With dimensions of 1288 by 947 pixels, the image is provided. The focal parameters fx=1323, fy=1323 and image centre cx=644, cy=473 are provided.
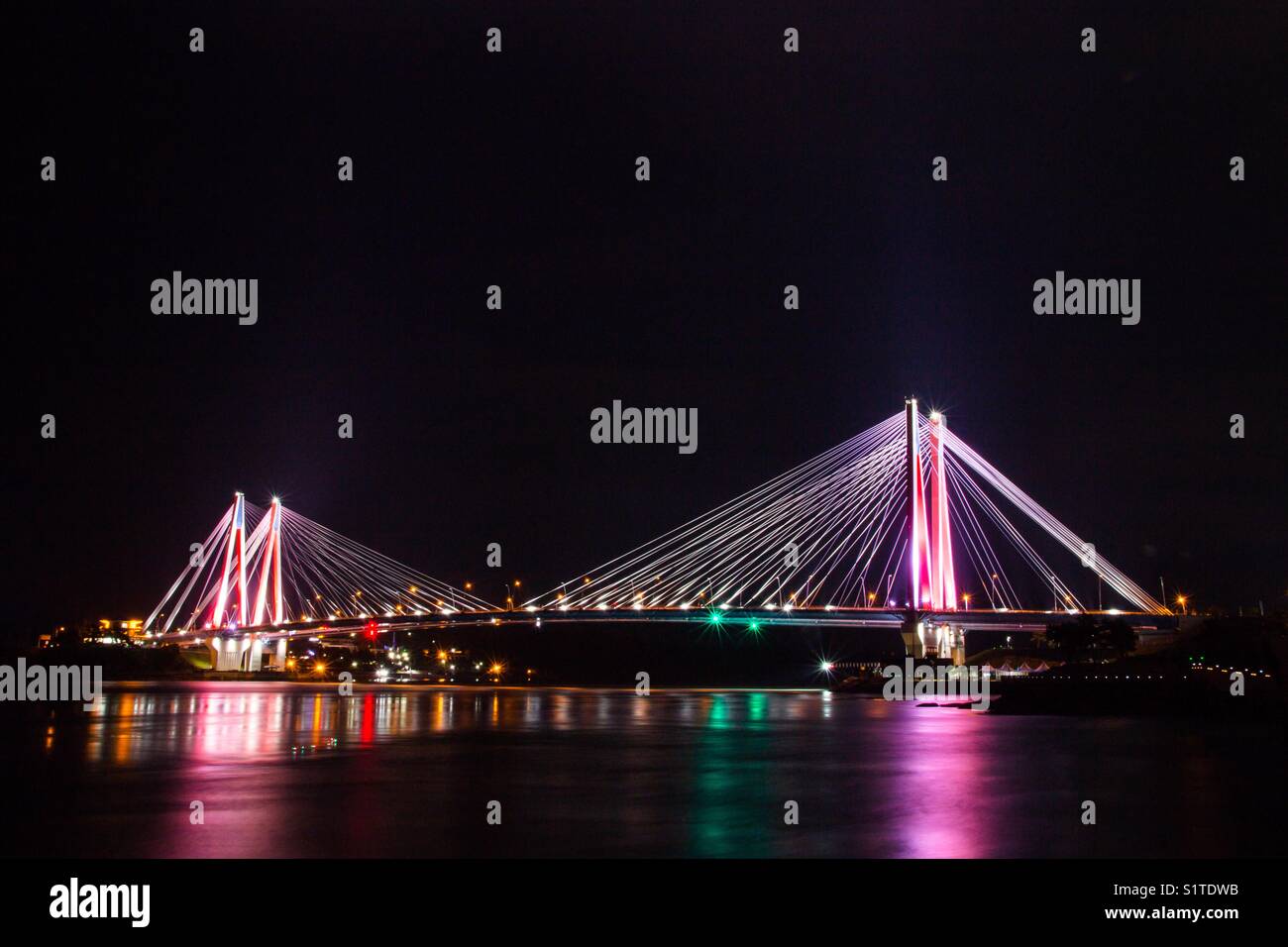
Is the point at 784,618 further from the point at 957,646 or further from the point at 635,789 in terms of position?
the point at 635,789

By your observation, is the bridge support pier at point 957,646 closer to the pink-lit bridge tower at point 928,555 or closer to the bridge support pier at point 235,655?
the pink-lit bridge tower at point 928,555

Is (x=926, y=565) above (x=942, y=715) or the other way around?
above

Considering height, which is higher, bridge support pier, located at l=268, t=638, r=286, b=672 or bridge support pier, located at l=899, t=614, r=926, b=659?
bridge support pier, located at l=899, t=614, r=926, b=659

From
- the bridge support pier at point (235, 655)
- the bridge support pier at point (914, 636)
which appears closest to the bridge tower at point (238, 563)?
the bridge support pier at point (235, 655)

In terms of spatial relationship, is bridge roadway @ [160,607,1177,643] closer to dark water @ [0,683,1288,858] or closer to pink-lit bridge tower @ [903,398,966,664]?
pink-lit bridge tower @ [903,398,966,664]

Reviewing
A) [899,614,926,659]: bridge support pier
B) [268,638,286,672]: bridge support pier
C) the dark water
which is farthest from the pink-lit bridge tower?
[268,638,286,672]: bridge support pier

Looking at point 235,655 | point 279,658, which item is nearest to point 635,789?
point 235,655

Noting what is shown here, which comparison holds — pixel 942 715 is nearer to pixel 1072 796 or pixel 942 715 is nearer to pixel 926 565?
pixel 1072 796
